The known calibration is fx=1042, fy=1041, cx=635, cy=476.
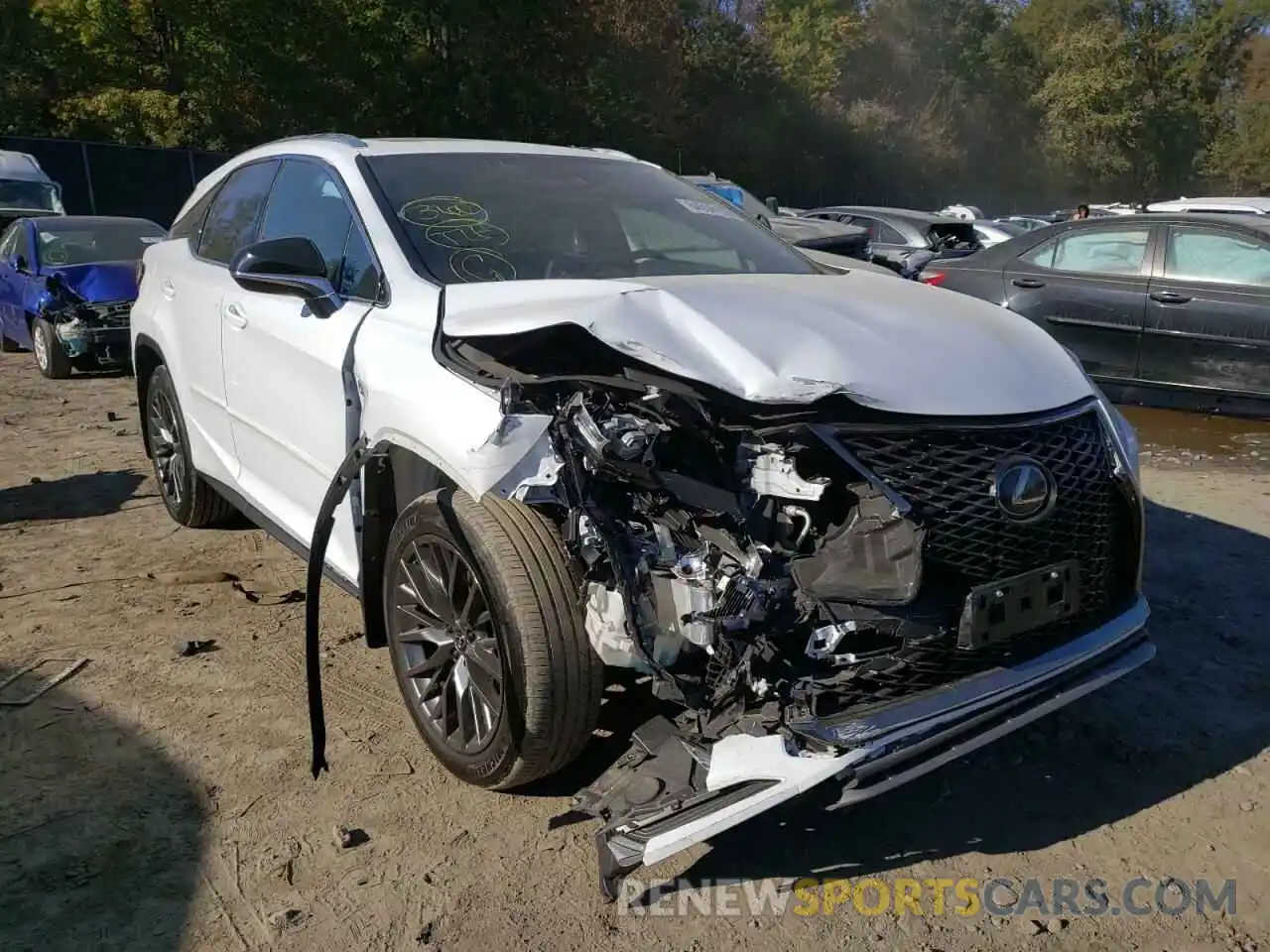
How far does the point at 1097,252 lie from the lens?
764 centimetres

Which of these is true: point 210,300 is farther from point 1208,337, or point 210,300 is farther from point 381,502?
point 1208,337

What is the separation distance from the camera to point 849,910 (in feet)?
8.14

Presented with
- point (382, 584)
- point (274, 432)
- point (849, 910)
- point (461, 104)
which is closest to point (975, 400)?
point (849, 910)

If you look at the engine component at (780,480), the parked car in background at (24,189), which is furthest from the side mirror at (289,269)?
the parked car in background at (24,189)

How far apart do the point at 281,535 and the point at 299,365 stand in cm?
77

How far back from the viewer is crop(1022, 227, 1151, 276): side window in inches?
293

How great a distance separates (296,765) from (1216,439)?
6.63m

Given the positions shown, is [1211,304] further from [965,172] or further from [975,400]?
[965,172]

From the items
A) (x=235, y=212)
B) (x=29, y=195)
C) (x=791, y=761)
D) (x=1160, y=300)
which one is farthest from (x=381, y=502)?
(x=29, y=195)

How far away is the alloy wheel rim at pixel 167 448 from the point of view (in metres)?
4.91

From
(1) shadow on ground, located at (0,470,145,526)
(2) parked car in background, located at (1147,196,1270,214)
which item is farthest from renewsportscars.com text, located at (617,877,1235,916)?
(2) parked car in background, located at (1147,196,1270,214)

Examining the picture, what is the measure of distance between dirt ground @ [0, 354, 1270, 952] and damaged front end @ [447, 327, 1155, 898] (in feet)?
1.27

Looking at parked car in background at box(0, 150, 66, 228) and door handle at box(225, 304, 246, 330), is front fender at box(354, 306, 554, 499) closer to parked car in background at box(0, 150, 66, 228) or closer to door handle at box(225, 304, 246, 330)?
door handle at box(225, 304, 246, 330)

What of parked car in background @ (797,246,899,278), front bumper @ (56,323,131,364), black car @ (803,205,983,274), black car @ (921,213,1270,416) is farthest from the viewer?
black car @ (803,205,983,274)
